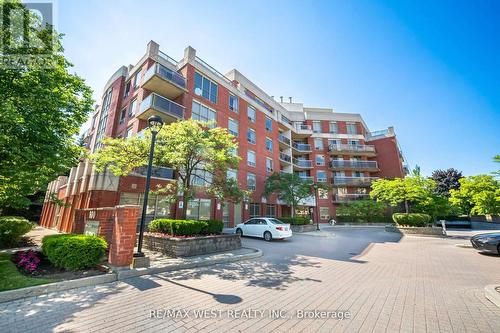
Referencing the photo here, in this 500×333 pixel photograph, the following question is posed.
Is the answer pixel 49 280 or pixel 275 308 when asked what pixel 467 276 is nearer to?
pixel 275 308

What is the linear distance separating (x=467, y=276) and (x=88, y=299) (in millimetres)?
10809

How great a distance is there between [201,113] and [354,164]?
2820 cm

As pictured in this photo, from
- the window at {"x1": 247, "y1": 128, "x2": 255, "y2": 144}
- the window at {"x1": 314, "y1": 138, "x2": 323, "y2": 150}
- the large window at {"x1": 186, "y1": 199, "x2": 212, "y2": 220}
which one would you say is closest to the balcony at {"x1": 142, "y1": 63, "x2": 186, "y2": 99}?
the window at {"x1": 247, "y1": 128, "x2": 255, "y2": 144}

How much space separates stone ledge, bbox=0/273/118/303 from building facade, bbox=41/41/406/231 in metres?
6.96

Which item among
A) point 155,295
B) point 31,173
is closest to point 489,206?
point 155,295

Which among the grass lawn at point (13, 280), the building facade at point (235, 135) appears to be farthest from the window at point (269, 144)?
the grass lawn at point (13, 280)

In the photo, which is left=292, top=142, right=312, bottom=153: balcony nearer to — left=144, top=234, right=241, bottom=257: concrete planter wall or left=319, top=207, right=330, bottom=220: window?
left=319, top=207, right=330, bottom=220: window

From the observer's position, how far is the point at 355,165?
37406 mm

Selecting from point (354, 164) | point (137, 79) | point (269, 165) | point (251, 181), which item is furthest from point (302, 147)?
point (137, 79)

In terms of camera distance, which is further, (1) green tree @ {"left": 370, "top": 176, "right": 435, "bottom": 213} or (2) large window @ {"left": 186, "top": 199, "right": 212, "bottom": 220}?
(1) green tree @ {"left": 370, "top": 176, "right": 435, "bottom": 213}

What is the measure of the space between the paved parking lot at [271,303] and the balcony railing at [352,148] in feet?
105

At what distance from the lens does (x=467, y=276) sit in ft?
23.1

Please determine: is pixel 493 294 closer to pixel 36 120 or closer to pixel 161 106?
pixel 36 120

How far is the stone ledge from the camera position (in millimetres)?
4500
